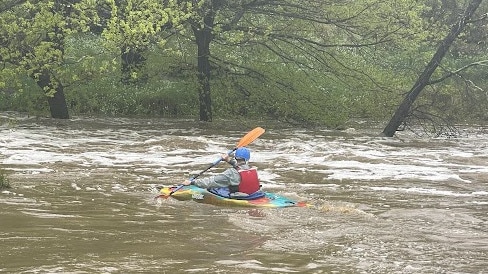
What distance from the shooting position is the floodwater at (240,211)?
582cm

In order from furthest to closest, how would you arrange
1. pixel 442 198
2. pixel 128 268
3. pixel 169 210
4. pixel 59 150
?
pixel 59 150 → pixel 442 198 → pixel 169 210 → pixel 128 268

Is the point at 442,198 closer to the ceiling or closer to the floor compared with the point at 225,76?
closer to the floor

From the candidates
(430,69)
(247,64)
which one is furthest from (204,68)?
(430,69)

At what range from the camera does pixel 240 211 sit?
861cm

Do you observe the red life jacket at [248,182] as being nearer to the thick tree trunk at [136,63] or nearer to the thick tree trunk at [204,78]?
the thick tree trunk at [136,63]

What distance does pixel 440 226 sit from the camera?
7.82 meters

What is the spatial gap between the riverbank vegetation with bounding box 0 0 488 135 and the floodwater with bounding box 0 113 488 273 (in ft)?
8.54

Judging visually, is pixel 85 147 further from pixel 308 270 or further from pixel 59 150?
pixel 308 270

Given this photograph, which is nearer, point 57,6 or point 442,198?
point 442,198

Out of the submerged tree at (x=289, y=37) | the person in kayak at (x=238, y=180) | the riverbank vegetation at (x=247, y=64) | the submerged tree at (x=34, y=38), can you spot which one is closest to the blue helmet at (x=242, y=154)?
the person in kayak at (x=238, y=180)

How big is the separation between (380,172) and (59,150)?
6381 mm

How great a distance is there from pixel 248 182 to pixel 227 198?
40 centimetres

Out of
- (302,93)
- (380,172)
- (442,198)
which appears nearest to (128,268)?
(442,198)

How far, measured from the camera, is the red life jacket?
A: 30.5ft
